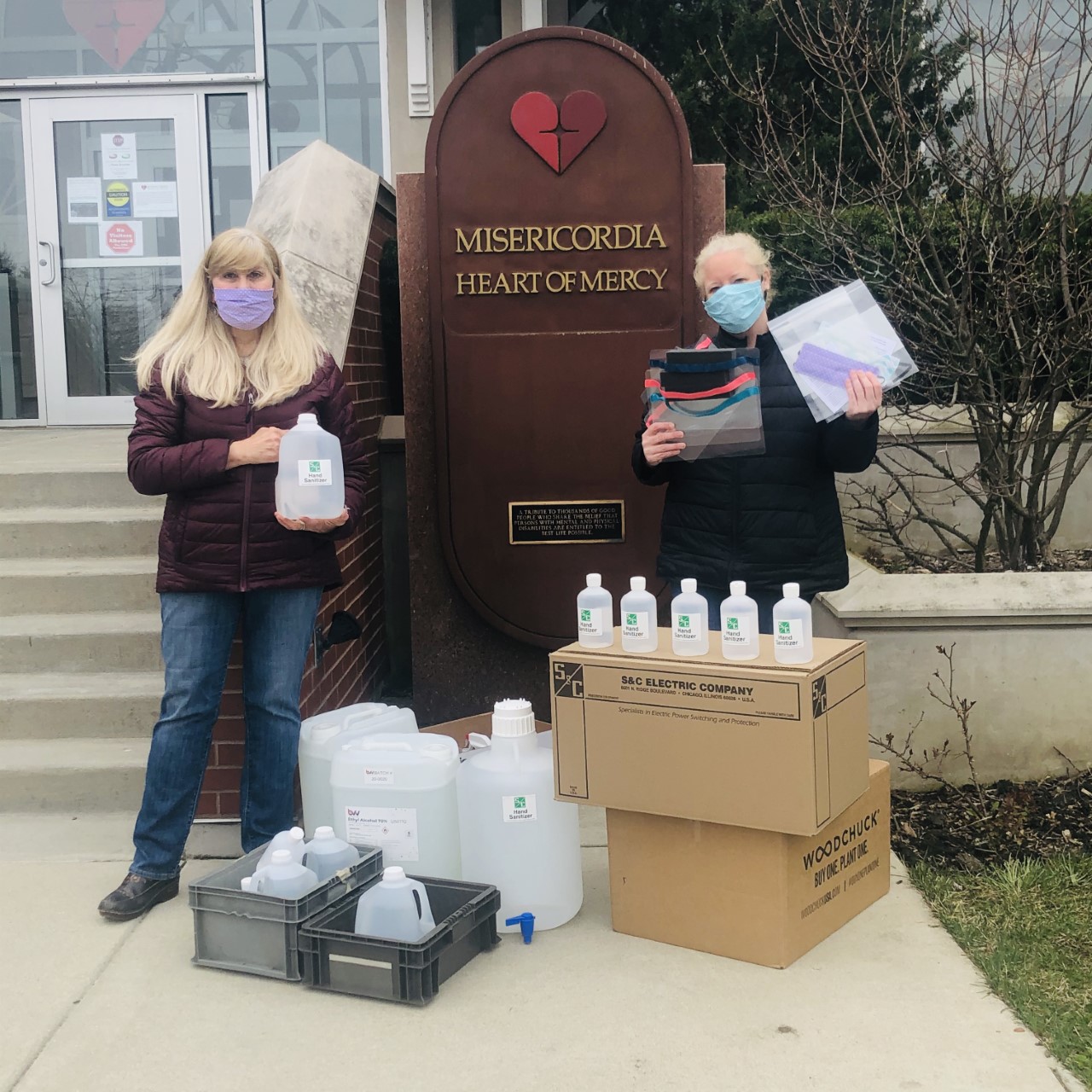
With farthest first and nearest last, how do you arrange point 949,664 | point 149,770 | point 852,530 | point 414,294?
point 852,530
point 414,294
point 949,664
point 149,770

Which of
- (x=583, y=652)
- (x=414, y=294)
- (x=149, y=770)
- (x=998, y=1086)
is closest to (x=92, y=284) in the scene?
(x=414, y=294)

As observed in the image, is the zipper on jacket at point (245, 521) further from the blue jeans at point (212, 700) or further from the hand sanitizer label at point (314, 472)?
the hand sanitizer label at point (314, 472)

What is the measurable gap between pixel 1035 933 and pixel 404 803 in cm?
184

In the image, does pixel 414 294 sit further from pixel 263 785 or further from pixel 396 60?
pixel 396 60

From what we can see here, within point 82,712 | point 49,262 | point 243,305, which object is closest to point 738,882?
point 243,305

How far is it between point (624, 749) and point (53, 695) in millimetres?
2438

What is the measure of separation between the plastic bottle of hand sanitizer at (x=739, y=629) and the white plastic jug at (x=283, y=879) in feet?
4.10

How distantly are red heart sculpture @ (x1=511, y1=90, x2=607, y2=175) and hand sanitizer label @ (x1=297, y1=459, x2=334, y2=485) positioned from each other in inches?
76.7

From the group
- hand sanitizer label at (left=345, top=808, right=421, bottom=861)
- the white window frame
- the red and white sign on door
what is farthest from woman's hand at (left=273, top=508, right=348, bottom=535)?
the white window frame

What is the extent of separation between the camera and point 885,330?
3.38 m

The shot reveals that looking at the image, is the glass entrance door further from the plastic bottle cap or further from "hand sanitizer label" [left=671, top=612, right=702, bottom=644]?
"hand sanitizer label" [left=671, top=612, right=702, bottom=644]

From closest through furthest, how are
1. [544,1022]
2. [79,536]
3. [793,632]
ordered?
[544,1022] → [793,632] → [79,536]

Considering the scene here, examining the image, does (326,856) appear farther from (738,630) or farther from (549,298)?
(549,298)

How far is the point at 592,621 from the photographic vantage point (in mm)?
3393
